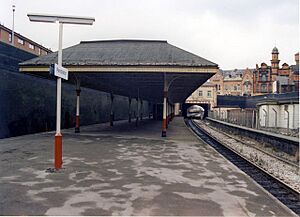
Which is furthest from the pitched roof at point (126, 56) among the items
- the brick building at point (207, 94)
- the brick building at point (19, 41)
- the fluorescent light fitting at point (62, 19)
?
the brick building at point (207, 94)

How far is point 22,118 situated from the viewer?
52.9 ft

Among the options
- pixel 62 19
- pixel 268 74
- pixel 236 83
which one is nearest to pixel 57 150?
pixel 62 19

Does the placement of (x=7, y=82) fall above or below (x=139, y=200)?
above

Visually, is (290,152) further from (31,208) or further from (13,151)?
(13,151)

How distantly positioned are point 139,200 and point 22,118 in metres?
13.5

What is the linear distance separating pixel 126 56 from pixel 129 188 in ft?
39.6

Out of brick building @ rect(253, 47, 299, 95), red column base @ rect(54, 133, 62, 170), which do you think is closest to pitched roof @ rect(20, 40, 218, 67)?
red column base @ rect(54, 133, 62, 170)

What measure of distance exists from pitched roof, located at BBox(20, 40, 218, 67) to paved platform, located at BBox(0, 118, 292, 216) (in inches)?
273

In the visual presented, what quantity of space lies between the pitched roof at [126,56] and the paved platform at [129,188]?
693 centimetres

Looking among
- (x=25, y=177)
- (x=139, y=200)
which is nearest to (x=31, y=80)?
(x=25, y=177)

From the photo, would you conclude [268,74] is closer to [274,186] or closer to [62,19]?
[274,186]

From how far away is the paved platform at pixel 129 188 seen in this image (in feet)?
15.7

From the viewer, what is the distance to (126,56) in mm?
16812

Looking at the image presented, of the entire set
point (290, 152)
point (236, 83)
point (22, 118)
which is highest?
point (236, 83)
